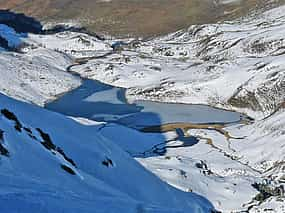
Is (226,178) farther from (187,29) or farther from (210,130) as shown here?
(187,29)

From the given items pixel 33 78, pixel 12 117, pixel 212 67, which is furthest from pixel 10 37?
pixel 12 117

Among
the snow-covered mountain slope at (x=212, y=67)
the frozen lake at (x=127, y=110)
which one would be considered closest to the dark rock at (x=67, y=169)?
the frozen lake at (x=127, y=110)

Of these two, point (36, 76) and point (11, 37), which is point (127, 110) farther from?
point (11, 37)

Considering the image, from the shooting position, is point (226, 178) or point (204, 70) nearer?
point (226, 178)

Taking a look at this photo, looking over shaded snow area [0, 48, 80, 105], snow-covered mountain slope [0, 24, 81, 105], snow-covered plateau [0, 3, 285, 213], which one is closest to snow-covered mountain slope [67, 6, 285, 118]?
snow-covered plateau [0, 3, 285, 213]

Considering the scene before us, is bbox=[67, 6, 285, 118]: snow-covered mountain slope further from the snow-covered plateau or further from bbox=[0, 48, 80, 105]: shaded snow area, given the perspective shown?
bbox=[0, 48, 80, 105]: shaded snow area

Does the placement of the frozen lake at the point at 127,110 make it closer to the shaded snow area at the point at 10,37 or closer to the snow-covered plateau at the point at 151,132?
the snow-covered plateau at the point at 151,132

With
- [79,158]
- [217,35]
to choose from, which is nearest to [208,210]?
[79,158]
